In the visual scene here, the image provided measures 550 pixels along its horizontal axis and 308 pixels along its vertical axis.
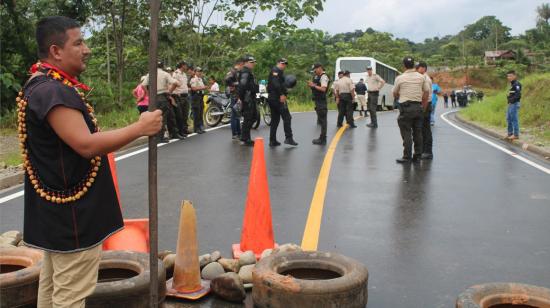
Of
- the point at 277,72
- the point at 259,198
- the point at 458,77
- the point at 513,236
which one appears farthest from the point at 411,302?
the point at 458,77

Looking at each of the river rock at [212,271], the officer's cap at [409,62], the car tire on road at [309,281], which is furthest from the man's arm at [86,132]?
the officer's cap at [409,62]

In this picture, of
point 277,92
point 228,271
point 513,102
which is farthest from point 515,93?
point 228,271

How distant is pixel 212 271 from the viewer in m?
4.18

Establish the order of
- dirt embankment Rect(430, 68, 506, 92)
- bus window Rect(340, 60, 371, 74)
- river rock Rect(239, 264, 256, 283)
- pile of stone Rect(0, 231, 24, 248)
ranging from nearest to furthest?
river rock Rect(239, 264, 256, 283)
pile of stone Rect(0, 231, 24, 248)
bus window Rect(340, 60, 371, 74)
dirt embankment Rect(430, 68, 506, 92)

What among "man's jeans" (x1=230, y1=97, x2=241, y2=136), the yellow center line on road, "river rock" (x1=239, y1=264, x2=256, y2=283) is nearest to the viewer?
"river rock" (x1=239, y1=264, x2=256, y2=283)

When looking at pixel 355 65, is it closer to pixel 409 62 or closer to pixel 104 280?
pixel 409 62

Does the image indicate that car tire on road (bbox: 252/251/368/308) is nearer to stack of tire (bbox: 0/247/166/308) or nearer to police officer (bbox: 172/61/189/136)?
stack of tire (bbox: 0/247/166/308)

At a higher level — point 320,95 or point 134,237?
point 320,95

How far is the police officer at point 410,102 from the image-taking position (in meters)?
10.0

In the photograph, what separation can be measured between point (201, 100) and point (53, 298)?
12385 millimetres

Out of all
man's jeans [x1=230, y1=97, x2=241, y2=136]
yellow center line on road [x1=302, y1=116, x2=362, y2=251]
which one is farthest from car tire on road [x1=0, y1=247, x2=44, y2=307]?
man's jeans [x1=230, y1=97, x2=241, y2=136]

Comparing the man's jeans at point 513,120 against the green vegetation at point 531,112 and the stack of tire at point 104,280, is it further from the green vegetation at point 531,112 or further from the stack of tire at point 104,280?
the stack of tire at point 104,280

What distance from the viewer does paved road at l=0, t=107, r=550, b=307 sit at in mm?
4496

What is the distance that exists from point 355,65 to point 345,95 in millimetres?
15478
